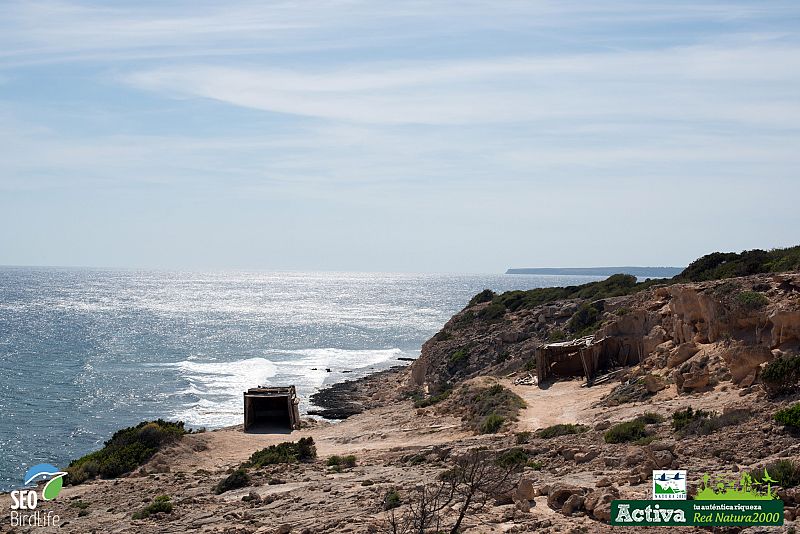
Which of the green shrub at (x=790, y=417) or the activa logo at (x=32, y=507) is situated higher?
the green shrub at (x=790, y=417)

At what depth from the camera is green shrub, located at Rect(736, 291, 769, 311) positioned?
24381mm

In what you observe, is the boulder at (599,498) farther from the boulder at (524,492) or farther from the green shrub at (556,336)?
the green shrub at (556,336)

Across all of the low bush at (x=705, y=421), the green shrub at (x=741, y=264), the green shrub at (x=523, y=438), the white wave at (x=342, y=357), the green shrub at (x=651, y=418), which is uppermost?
the green shrub at (x=741, y=264)

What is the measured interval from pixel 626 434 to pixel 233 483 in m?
9.98

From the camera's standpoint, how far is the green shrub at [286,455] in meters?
24.2

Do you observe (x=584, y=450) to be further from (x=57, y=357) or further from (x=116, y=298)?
(x=116, y=298)

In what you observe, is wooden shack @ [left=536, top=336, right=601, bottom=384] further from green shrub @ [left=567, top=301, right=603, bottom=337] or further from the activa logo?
the activa logo

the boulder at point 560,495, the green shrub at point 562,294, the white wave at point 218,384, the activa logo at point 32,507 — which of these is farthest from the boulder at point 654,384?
the green shrub at point 562,294

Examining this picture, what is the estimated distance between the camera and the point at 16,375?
62.6 meters

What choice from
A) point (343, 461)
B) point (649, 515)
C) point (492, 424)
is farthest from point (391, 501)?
point (492, 424)

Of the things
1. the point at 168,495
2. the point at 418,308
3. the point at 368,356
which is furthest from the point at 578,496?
the point at 418,308

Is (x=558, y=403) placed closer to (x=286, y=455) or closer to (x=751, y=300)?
(x=751, y=300)

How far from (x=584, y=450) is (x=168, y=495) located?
1038cm

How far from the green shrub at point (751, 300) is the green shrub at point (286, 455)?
14.5 metres
